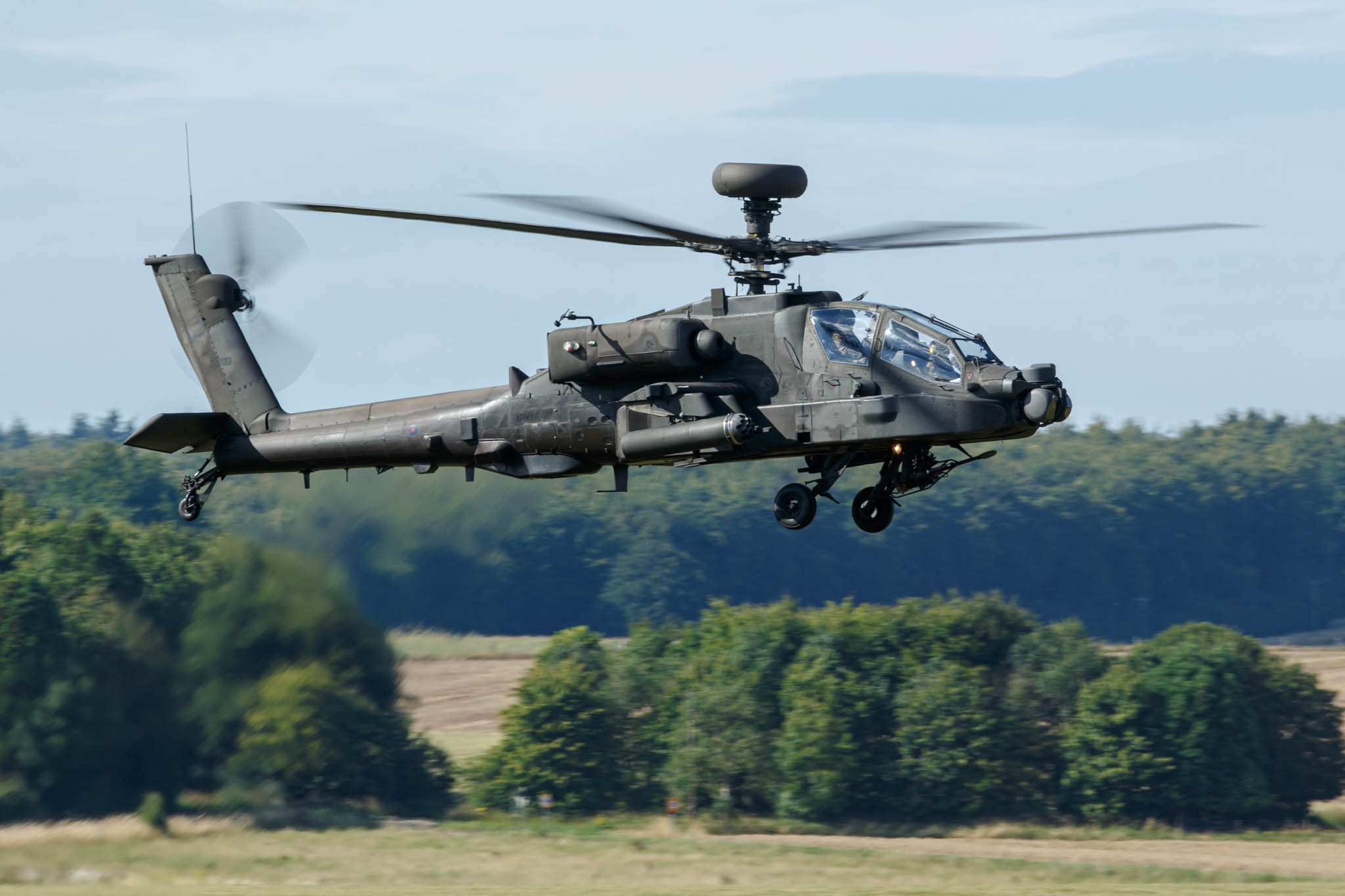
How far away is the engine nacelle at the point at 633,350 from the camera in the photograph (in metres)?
20.7

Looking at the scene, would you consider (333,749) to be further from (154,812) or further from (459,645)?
(459,645)

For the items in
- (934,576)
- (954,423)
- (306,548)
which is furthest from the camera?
(934,576)

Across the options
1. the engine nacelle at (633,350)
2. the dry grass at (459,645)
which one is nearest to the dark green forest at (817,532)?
the dry grass at (459,645)

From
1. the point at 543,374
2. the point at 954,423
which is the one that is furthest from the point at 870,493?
the point at 543,374

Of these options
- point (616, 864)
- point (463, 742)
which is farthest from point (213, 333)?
point (463, 742)

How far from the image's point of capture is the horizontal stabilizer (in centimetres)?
2470

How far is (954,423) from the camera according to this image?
1906 centimetres

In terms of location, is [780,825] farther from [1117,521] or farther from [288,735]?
[1117,521]

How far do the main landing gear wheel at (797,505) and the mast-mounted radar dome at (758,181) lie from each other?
11.8ft

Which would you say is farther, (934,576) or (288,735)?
(934,576)

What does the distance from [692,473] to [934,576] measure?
17628mm

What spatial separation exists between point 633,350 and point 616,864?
32.5 meters

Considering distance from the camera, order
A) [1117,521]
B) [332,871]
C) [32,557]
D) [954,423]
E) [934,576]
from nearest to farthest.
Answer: [954,423]
[332,871]
[32,557]
[934,576]
[1117,521]

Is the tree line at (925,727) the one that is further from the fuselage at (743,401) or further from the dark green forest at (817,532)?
the fuselage at (743,401)
